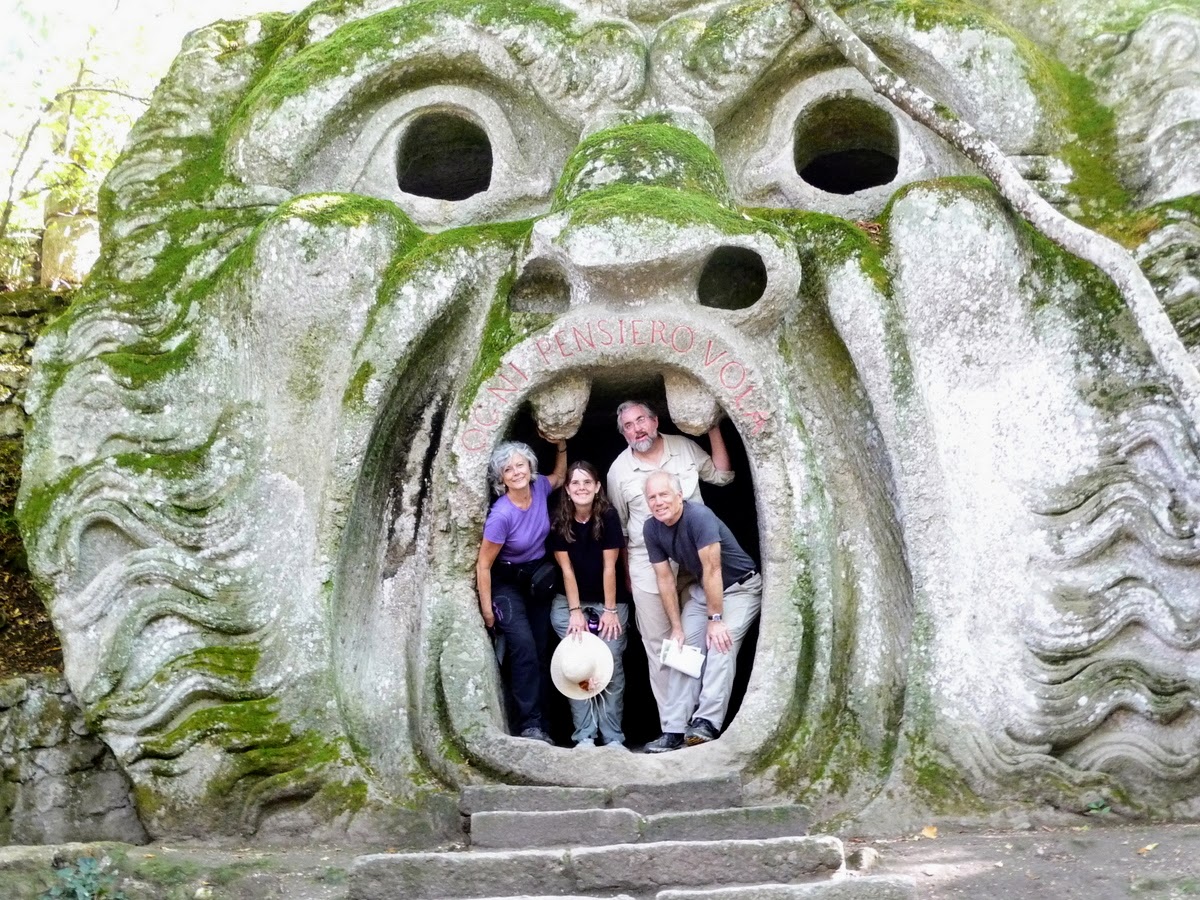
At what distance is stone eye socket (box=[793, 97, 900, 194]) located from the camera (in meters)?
7.47

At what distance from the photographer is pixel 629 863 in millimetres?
4730

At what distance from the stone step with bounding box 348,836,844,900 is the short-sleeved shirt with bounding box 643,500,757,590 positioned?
1846 millimetres

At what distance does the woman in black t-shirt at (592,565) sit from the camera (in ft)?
21.9

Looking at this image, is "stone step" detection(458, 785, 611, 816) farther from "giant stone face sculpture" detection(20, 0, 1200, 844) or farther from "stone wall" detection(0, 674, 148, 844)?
"stone wall" detection(0, 674, 148, 844)

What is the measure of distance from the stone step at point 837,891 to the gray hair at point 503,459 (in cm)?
254

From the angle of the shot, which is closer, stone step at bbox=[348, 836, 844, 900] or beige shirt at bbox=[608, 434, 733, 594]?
stone step at bbox=[348, 836, 844, 900]

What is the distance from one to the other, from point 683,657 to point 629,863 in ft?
6.08

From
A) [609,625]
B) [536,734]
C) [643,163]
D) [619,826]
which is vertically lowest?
[619,826]

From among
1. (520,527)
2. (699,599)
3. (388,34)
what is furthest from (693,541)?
(388,34)

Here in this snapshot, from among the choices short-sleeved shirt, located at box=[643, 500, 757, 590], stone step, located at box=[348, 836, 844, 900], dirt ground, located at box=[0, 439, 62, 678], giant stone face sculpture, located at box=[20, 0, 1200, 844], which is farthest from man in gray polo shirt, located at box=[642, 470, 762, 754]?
dirt ground, located at box=[0, 439, 62, 678]

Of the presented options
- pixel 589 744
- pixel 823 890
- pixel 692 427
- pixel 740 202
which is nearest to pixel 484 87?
pixel 740 202

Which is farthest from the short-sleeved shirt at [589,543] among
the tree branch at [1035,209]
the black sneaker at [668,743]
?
the tree branch at [1035,209]

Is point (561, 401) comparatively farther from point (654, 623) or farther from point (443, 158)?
point (443, 158)

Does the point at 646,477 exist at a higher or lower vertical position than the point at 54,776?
higher
